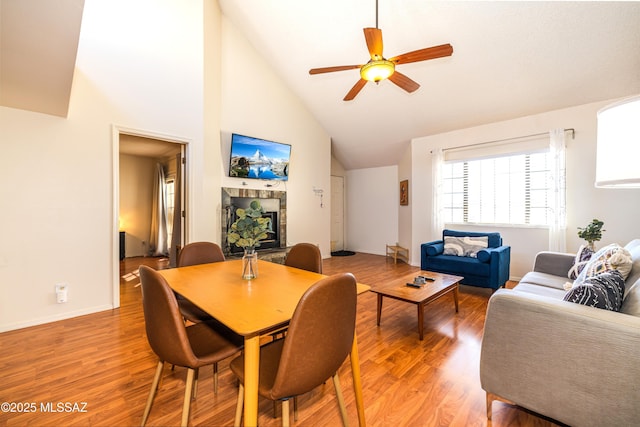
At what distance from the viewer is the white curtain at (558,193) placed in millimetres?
3748

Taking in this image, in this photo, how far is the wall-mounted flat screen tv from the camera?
4.33 metres

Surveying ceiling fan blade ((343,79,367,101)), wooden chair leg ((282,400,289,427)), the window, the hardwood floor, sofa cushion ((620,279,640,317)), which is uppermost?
ceiling fan blade ((343,79,367,101))

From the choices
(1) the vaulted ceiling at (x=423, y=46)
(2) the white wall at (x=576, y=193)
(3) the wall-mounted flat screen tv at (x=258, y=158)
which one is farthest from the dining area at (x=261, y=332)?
(2) the white wall at (x=576, y=193)

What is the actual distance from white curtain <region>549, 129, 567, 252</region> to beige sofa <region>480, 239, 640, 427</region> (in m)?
2.76

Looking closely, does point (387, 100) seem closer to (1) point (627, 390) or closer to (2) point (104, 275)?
(1) point (627, 390)

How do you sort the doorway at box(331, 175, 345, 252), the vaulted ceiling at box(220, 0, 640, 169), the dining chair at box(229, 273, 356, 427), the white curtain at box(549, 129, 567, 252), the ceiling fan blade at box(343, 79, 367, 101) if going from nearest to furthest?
the dining chair at box(229, 273, 356, 427) < the ceiling fan blade at box(343, 79, 367, 101) < the vaulted ceiling at box(220, 0, 640, 169) < the white curtain at box(549, 129, 567, 252) < the doorway at box(331, 175, 345, 252)

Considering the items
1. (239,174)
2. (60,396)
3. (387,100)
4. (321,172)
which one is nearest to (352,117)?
(387,100)

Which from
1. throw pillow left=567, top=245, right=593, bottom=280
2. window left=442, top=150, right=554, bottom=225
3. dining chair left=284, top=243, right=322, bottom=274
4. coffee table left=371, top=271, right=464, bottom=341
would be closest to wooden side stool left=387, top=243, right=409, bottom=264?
window left=442, top=150, right=554, bottom=225

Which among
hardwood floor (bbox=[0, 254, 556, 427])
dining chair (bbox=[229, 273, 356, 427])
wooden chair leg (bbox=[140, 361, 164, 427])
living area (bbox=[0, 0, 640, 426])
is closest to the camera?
dining chair (bbox=[229, 273, 356, 427])

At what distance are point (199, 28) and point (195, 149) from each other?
1.64 m

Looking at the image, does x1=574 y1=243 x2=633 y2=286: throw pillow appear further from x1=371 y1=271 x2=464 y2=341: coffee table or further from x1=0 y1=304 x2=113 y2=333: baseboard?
x1=0 y1=304 x2=113 y2=333: baseboard

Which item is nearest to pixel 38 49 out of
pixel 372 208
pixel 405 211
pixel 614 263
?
pixel 614 263

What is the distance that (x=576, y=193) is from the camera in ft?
12.1

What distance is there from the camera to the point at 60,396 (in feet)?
5.43
